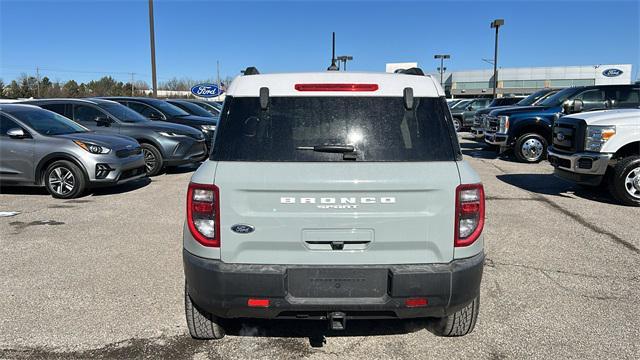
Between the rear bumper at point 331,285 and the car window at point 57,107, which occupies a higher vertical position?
the car window at point 57,107

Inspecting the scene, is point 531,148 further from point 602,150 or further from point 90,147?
point 90,147

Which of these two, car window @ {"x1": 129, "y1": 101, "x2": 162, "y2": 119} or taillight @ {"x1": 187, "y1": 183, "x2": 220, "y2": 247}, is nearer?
taillight @ {"x1": 187, "y1": 183, "x2": 220, "y2": 247}

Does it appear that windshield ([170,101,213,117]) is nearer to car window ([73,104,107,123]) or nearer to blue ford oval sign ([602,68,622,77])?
car window ([73,104,107,123])

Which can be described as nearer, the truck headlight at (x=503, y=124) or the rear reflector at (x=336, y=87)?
the rear reflector at (x=336, y=87)

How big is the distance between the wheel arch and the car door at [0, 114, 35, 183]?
0.09 m

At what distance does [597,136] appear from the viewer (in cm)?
766

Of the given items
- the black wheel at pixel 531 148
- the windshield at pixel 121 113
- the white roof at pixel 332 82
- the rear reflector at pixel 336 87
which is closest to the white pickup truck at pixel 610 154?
the black wheel at pixel 531 148

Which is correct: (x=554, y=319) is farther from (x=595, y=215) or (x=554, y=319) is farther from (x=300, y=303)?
(x=595, y=215)

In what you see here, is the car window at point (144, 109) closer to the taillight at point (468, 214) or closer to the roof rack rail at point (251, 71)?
the roof rack rail at point (251, 71)

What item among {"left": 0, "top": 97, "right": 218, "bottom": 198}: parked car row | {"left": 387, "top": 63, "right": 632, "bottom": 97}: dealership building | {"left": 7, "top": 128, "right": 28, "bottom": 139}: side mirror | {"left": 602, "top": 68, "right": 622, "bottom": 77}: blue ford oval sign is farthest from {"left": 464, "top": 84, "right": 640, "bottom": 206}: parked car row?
{"left": 387, "top": 63, "right": 632, "bottom": 97}: dealership building

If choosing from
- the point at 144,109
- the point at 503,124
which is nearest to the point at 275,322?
the point at 144,109

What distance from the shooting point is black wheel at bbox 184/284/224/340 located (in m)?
3.15

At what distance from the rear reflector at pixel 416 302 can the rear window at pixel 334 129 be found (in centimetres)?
80

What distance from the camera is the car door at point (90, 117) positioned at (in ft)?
34.4
